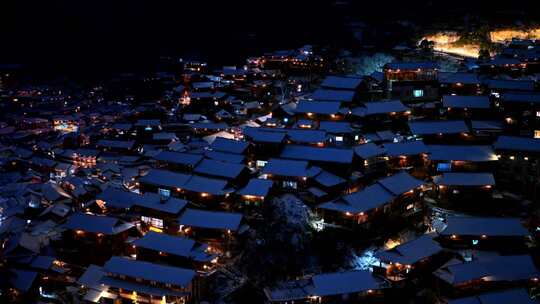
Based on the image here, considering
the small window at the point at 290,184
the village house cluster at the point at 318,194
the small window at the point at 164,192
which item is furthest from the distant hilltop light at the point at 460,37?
the small window at the point at 164,192

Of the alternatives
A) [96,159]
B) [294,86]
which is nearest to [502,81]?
[294,86]

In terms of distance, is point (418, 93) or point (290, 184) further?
point (418, 93)

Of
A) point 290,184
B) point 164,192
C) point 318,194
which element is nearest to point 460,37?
point 290,184

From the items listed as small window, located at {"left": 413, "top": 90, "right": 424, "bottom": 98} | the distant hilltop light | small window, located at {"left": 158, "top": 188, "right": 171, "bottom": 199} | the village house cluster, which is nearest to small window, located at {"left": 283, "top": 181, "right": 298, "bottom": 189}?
the village house cluster

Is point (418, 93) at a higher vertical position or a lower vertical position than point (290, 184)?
higher

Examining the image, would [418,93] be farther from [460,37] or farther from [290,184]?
[460,37]

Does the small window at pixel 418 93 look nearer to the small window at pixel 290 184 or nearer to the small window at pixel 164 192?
the small window at pixel 290 184

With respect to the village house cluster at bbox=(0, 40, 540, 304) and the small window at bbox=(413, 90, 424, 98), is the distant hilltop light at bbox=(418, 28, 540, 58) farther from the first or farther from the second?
the small window at bbox=(413, 90, 424, 98)

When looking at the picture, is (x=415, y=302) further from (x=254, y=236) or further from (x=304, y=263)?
(x=254, y=236)
